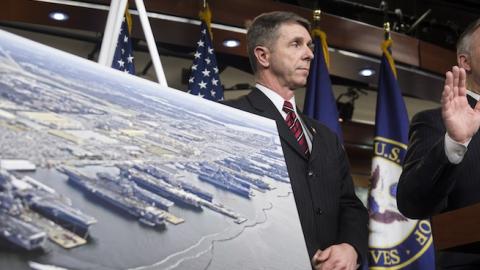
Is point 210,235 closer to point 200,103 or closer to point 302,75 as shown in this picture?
point 200,103

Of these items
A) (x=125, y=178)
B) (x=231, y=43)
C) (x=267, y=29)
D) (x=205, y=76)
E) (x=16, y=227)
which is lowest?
(x=16, y=227)

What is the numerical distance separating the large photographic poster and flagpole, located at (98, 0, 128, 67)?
0.99 feet

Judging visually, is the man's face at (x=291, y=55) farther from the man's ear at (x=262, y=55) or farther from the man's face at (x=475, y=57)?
the man's face at (x=475, y=57)

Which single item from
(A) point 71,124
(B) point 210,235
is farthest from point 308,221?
(A) point 71,124

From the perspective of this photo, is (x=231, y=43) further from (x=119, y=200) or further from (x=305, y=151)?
(x=119, y=200)

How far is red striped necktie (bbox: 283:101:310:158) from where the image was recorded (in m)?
1.96

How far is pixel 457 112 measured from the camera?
1.65 meters

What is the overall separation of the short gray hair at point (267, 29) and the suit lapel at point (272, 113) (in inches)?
7.1

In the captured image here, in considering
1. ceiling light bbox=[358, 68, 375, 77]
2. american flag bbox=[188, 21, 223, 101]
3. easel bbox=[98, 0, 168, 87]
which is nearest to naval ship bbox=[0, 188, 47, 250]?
easel bbox=[98, 0, 168, 87]

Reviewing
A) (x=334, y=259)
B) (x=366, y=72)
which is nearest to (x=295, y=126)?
(x=334, y=259)

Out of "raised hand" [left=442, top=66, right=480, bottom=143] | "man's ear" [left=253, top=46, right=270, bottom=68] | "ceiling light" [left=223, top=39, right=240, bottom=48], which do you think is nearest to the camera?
"raised hand" [left=442, top=66, right=480, bottom=143]

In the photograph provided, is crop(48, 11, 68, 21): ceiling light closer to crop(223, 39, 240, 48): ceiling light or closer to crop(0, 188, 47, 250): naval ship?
crop(223, 39, 240, 48): ceiling light

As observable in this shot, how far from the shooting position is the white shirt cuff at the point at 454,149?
1.65 m

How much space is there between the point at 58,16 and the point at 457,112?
330cm
